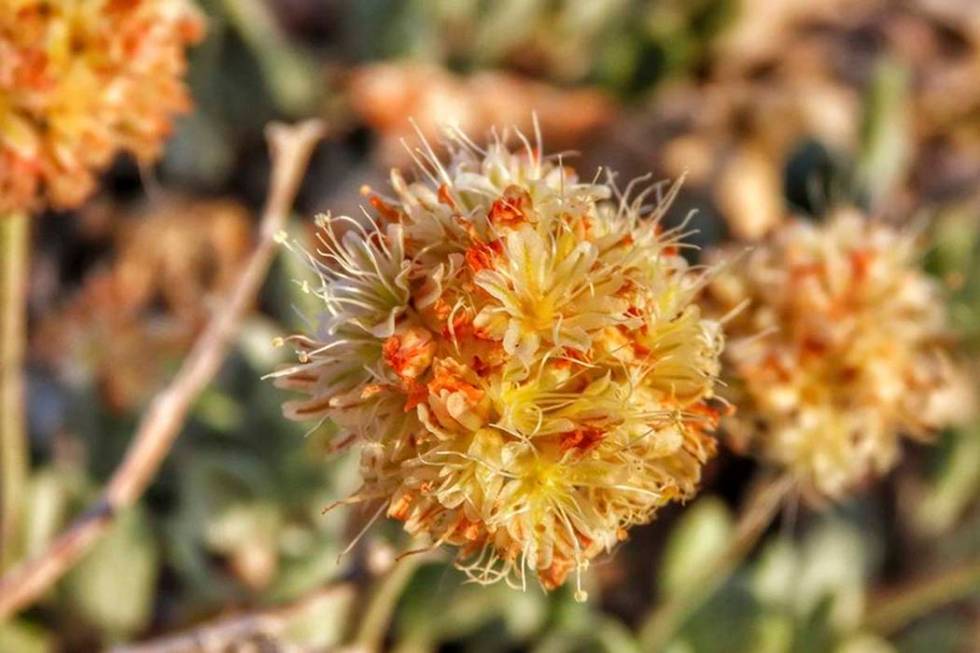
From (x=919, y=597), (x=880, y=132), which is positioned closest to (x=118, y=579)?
(x=919, y=597)

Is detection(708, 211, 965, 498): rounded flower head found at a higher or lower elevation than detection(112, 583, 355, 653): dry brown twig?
higher

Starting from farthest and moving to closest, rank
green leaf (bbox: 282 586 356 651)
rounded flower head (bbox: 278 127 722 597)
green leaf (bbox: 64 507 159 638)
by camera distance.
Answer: green leaf (bbox: 64 507 159 638) → green leaf (bbox: 282 586 356 651) → rounded flower head (bbox: 278 127 722 597)

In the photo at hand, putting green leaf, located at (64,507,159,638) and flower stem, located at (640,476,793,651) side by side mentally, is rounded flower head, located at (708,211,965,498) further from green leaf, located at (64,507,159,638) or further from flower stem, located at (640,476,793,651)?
green leaf, located at (64,507,159,638)

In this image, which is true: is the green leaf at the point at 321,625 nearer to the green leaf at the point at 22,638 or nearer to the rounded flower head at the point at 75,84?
the green leaf at the point at 22,638

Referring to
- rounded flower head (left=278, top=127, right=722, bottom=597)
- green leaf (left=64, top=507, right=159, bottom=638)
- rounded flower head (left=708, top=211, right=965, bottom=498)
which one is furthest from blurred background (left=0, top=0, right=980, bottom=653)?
rounded flower head (left=708, top=211, right=965, bottom=498)

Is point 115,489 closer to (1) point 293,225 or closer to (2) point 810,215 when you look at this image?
(1) point 293,225

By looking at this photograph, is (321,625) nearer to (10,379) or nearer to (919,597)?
(10,379)
